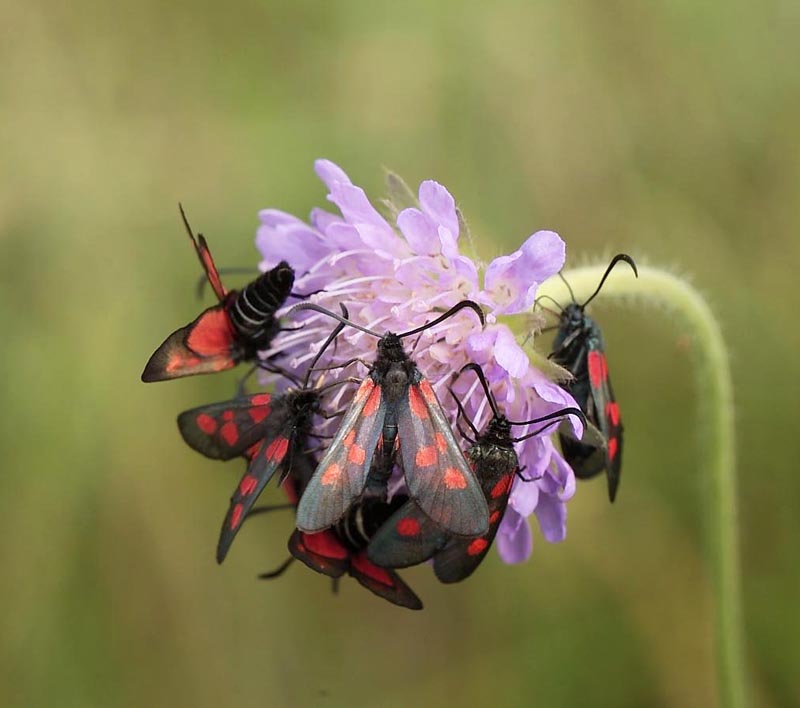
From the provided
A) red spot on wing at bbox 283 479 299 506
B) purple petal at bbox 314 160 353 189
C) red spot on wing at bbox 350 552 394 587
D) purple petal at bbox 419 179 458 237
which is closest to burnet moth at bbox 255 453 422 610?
red spot on wing at bbox 350 552 394 587

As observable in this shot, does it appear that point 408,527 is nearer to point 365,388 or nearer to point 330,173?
point 365,388

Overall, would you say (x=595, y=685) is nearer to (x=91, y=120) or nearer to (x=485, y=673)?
(x=485, y=673)

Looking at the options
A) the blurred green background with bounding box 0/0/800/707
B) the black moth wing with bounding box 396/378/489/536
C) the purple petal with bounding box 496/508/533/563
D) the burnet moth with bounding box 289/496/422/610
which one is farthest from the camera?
the blurred green background with bounding box 0/0/800/707

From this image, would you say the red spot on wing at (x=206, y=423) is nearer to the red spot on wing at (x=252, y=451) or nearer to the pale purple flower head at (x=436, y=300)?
the red spot on wing at (x=252, y=451)

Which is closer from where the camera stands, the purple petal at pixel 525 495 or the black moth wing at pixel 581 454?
the purple petal at pixel 525 495

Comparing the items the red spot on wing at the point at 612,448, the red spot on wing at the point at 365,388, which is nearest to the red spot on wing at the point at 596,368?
the red spot on wing at the point at 612,448

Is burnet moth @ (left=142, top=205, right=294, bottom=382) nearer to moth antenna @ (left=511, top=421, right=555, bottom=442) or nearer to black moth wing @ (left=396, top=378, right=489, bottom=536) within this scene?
black moth wing @ (left=396, top=378, right=489, bottom=536)

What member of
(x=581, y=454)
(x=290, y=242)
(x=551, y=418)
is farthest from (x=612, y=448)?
(x=290, y=242)
